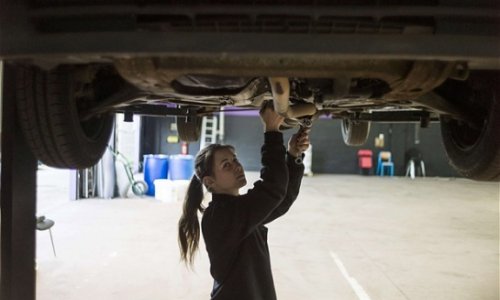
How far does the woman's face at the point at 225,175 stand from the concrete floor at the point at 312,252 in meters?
1.43

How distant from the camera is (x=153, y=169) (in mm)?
7305

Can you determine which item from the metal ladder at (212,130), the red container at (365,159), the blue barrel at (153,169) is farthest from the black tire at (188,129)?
the red container at (365,159)

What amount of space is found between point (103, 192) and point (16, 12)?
242 inches

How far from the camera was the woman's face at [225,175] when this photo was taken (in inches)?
66.3

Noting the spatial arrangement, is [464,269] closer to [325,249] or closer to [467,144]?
[325,249]

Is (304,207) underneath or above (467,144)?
underneath

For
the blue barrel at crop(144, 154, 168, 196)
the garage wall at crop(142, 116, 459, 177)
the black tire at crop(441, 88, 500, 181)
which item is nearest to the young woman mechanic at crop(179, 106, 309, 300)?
the black tire at crop(441, 88, 500, 181)

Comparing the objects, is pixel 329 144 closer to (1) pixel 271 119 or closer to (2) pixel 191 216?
(2) pixel 191 216

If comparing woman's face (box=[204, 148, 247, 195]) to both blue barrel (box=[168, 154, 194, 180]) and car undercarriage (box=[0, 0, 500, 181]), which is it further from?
blue barrel (box=[168, 154, 194, 180])

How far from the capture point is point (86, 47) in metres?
0.95

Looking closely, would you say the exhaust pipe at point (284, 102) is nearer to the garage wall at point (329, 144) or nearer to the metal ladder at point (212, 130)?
the metal ladder at point (212, 130)

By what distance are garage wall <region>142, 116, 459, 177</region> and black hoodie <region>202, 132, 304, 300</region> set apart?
10.2 meters

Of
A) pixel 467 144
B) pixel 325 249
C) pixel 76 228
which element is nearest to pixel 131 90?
pixel 467 144

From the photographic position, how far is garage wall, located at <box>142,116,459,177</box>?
1187 cm
